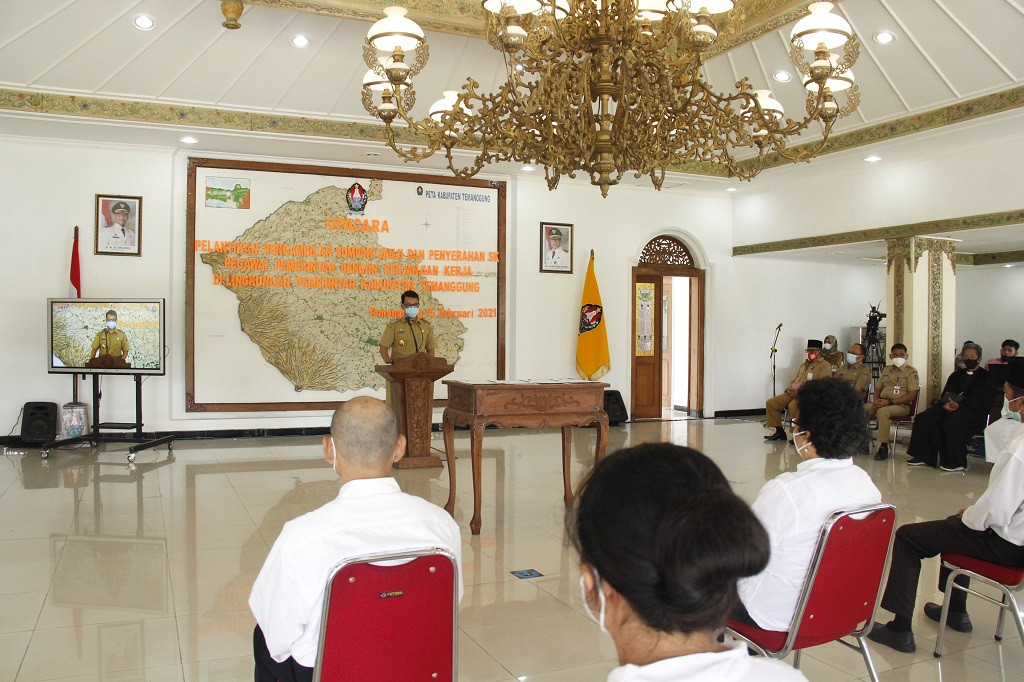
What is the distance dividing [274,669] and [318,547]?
1.54ft

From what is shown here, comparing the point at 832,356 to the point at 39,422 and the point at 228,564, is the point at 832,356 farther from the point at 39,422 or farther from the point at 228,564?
the point at 39,422

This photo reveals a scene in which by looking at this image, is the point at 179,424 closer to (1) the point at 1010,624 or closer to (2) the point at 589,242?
(2) the point at 589,242

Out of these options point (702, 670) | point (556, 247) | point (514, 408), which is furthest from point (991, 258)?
point (702, 670)

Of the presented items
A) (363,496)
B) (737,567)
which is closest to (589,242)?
(363,496)

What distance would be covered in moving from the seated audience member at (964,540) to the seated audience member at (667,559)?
8.55ft

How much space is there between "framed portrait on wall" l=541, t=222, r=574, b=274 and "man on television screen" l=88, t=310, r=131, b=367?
537 cm

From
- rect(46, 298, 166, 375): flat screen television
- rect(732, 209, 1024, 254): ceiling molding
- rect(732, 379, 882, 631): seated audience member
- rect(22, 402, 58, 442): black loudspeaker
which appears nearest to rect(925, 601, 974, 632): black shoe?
rect(732, 379, 882, 631): seated audience member

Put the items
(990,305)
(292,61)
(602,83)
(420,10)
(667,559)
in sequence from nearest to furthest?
(667,559)
(602,83)
(420,10)
(292,61)
(990,305)

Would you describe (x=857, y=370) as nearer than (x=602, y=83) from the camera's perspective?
No

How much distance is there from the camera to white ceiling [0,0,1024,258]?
679cm

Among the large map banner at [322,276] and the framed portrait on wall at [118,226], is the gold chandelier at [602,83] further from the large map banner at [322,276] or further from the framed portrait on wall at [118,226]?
the framed portrait on wall at [118,226]

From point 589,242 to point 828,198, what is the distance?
10.7 feet

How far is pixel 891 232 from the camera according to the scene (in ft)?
32.4

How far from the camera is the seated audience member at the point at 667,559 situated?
1.07 m
